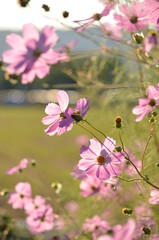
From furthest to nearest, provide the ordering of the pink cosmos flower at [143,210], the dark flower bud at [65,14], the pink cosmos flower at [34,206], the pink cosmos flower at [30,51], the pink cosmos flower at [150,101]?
the pink cosmos flower at [34,206] → the pink cosmos flower at [143,210] → the dark flower bud at [65,14] → the pink cosmos flower at [30,51] → the pink cosmos flower at [150,101]

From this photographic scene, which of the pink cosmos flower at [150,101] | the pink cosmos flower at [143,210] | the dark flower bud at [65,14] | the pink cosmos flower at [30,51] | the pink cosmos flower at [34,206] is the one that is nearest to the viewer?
the pink cosmos flower at [150,101]

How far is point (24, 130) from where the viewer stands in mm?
10469

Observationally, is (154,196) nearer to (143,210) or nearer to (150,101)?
(150,101)

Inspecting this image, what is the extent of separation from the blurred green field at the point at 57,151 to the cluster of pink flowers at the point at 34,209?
28 mm

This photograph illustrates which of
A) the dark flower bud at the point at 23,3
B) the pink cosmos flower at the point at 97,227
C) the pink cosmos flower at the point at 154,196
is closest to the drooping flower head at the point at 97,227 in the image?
the pink cosmos flower at the point at 97,227

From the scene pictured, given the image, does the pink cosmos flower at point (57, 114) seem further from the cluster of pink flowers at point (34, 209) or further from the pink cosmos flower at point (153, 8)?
the cluster of pink flowers at point (34, 209)

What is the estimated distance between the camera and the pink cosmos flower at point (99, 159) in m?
0.59

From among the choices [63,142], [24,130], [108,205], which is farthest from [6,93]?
[108,205]

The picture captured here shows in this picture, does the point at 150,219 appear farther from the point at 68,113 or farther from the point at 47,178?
the point at 47,178

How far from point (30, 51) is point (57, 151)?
624cm

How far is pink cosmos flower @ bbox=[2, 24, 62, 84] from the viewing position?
687 mm

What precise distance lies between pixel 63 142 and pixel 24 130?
2.67 m

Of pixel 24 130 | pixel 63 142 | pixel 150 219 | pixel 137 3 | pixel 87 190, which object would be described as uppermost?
pixel 24 130

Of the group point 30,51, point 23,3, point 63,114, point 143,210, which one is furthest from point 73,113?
point 143,210
